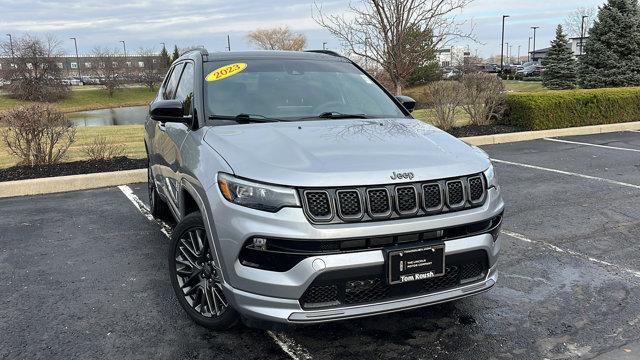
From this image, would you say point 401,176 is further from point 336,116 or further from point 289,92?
point 289,92

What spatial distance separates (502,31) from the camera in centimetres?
5450

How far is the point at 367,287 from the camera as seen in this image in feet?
9.16

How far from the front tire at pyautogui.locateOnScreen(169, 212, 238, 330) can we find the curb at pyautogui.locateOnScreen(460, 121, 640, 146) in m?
8.25

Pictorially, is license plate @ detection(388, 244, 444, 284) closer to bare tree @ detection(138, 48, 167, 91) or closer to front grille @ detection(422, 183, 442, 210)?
front grille @ detection(422, 183, 442, 210)

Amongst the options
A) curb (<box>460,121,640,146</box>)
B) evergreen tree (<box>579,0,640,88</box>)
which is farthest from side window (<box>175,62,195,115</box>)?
evergreen tree (<box>579,0,640,88</box>)

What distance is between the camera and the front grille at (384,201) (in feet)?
8.90

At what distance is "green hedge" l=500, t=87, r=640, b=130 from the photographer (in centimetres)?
1241

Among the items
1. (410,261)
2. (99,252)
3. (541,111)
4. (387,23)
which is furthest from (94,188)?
(541,111)

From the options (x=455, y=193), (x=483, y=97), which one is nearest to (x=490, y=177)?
(x=455, y=193)

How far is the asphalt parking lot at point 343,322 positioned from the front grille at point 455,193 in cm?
91

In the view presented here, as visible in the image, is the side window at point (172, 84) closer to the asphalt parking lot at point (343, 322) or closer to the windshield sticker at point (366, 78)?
the asphalt parking lot at point (343, 322)

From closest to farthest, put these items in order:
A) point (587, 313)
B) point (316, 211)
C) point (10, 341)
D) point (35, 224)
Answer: point (316, 211)
point (10, 341)
point (587, 313)
point (35, 224)

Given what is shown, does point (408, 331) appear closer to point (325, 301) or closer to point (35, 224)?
point (325, 301)

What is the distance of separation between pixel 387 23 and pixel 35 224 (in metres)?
9.00
